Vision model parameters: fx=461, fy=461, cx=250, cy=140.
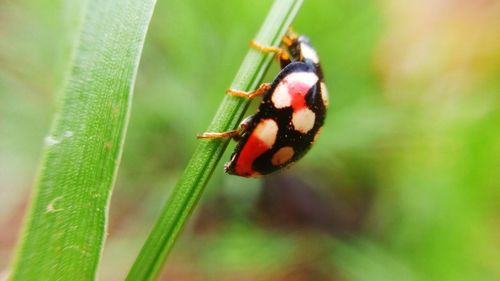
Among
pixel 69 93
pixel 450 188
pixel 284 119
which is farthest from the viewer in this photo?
pixel 450 188

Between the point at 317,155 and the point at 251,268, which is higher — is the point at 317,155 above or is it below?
above

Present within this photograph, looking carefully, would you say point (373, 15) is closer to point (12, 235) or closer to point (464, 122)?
point (464, 122)

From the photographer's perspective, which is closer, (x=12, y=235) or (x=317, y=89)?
(x=317, y=89)

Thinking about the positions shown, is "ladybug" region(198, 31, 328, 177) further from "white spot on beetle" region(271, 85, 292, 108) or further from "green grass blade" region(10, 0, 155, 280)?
"green grass blade" region(10, 0, 155, 280)

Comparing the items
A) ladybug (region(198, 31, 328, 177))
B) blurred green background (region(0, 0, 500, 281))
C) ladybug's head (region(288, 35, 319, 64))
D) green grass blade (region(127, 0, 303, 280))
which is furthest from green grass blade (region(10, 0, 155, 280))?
blurred green background (region(0, 0, 500, 281))

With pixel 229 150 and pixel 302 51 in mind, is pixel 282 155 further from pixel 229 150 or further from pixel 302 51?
pixel 229 150

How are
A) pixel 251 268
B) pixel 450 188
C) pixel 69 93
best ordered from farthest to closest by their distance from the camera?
pixel 251 268 < pixel 450 188 < pixel 69 93

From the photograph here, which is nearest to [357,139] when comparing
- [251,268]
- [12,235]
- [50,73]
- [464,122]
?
[464,122]
